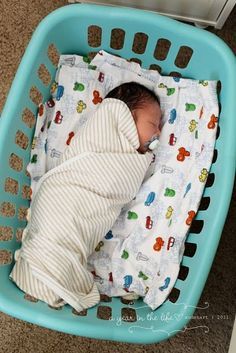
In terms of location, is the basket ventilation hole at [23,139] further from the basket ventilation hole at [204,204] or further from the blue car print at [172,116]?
the basket ventilation hole at [204,204]

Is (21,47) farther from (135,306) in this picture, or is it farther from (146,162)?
Answer: (135,306)

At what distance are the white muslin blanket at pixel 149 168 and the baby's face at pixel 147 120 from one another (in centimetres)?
7

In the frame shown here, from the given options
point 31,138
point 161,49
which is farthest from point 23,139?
point 161,49

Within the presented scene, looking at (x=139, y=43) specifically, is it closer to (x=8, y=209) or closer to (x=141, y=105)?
(x=141, y=105)

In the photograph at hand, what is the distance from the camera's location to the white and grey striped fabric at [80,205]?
97 centimetres

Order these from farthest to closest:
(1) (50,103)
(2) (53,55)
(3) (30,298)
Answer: (2) (53,55) < (1) (50,103) < (3) (30,298)

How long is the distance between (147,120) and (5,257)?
50 centimetres

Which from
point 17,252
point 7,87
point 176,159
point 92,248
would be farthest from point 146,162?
point 7,87

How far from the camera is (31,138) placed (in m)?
A: 1.16

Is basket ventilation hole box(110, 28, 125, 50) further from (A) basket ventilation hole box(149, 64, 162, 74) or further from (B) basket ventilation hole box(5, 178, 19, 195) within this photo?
(B) basket ventilation hole box(5, 178, 19, 195)

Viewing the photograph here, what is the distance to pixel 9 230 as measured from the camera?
3.89ft

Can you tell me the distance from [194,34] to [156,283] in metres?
0.60

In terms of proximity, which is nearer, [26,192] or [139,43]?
[26,192]

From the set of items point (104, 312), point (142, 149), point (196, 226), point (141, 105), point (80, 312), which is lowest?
point (104, 312)
